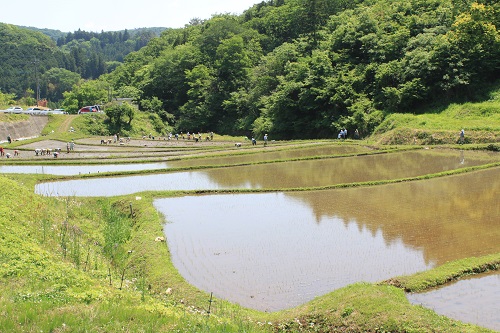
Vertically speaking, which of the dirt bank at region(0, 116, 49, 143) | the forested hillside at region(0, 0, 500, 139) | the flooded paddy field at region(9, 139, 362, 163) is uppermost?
the forested hillside at region(0, 0, 500, 139)

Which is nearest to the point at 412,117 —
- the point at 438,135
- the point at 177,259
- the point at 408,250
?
the point at 438,135

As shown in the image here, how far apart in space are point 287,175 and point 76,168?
15.0 meters

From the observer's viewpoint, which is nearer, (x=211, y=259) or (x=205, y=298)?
(x=205, y=298)

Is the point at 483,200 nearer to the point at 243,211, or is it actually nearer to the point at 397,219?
the point at 397,219

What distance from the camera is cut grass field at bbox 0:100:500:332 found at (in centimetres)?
1010

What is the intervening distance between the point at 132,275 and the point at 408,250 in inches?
335

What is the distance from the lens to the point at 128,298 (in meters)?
11.6

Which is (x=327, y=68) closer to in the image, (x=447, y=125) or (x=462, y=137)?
(x=447, y=125)

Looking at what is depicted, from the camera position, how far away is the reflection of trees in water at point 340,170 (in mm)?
26812

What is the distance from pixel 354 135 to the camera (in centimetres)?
4588

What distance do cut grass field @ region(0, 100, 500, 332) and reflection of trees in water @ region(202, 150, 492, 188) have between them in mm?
10319

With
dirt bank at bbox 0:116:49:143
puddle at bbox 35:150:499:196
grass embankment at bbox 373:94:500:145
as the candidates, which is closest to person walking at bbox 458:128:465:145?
grass embankment at bbox 373:94:500:145

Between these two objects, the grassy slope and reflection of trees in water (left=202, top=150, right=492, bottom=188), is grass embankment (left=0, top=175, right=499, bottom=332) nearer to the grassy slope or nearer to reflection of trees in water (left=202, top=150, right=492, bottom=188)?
reflection of trees in water (left=202, top=150, right=492, bottom=188)

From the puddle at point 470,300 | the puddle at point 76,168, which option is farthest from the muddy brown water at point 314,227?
the puddle at point 76,168
